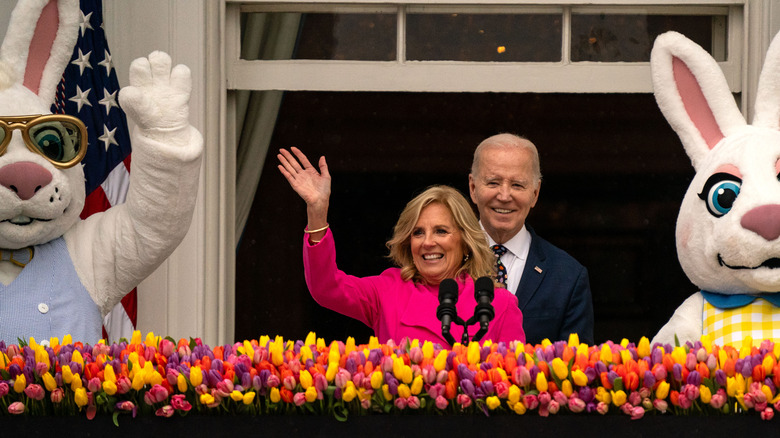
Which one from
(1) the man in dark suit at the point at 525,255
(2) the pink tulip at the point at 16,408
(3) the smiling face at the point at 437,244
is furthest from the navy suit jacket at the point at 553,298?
(2) the pink tulip at the point at 16,408

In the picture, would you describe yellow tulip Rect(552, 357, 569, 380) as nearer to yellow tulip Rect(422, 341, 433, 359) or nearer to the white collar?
yellow tulip Rect(422, 341, 433, 359)

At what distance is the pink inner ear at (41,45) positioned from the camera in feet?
12.3

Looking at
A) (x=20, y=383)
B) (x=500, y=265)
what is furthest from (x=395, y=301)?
(x=20, y=383)

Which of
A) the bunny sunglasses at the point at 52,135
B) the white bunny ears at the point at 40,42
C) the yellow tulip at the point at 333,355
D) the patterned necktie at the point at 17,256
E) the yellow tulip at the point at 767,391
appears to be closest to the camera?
the yellow tulip at the point at 767,391

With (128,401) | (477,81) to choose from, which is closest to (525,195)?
(477,81)

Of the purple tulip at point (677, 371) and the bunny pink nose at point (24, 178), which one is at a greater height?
the bunny pink nose at point (24, 178)

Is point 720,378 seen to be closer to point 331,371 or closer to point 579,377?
point 579,377

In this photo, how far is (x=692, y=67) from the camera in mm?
3729

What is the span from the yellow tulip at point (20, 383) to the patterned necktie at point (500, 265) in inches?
68.5

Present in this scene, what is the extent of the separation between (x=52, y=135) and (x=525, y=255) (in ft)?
5.42

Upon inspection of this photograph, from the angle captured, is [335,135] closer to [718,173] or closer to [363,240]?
[363,240]

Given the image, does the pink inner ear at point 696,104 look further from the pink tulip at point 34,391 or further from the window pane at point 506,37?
the pink tulip at point 34,391

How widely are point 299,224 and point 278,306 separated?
488mm

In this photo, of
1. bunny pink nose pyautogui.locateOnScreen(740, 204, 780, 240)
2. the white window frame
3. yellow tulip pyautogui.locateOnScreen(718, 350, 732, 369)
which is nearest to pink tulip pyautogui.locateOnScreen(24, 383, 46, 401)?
yellow tulip pyautogui.locateOnScreen(718, 350, 732, 369)
